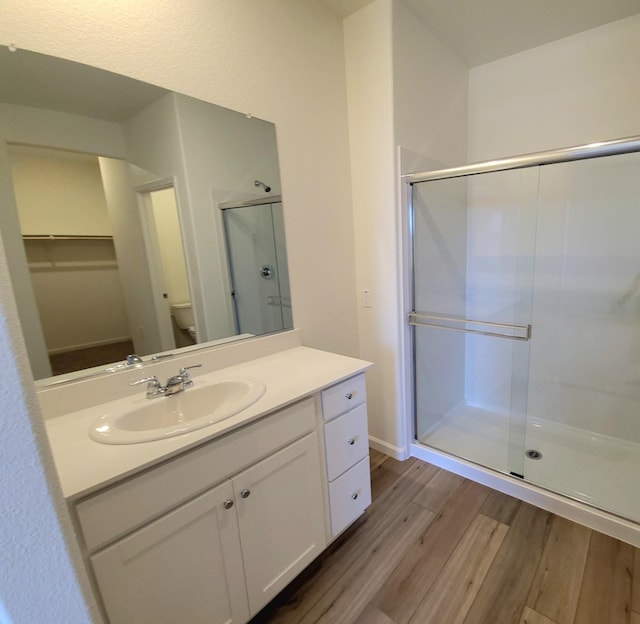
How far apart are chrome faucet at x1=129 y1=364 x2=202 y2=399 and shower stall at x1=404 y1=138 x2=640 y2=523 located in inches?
53.1

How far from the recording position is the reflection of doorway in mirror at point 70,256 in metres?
1.08

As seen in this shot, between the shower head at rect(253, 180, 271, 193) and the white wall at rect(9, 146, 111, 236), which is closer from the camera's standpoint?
the white wall at rect(9, 146, 111, 236)

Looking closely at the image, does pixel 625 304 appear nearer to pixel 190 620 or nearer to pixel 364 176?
pixel 364 176

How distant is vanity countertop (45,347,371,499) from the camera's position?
0.81 metres

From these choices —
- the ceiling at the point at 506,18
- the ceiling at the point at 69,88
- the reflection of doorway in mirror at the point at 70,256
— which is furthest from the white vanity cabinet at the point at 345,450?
the ceiling at the point at 506,18

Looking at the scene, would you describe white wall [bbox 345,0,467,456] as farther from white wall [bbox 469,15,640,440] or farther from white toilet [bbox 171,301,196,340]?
white toilet [bbox 171,301,196,340]

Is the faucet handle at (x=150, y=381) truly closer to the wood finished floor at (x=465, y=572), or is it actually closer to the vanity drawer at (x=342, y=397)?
the vanity drawer at (x=342, y=397)

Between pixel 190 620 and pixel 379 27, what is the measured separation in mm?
2596

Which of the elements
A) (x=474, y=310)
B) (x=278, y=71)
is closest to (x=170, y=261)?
(x=278, y=71)

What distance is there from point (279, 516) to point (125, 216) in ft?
4.15

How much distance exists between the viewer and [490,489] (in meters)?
1.85

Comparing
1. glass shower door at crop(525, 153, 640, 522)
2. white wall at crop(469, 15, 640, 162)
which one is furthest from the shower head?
glass shower door at crop(525, 153, 640, 522)

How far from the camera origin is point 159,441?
36.6 inches

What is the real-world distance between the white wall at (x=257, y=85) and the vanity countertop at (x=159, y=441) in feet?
1.11
